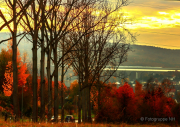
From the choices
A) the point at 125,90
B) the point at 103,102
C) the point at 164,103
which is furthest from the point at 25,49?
the point at 103,102

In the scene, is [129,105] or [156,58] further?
[156,58]

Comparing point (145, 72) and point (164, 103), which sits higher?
point (145, 72)

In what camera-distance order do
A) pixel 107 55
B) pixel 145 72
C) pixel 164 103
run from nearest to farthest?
pixel 107 55 → pixel 164 103 → pixel 145 72

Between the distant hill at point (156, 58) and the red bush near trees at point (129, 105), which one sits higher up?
the distant hill at point (156, 58)

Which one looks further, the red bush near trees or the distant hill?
the distant hill

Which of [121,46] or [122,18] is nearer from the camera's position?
[122,18]

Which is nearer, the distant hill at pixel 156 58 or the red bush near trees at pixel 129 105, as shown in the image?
the red bush near trees at pixel 129 105

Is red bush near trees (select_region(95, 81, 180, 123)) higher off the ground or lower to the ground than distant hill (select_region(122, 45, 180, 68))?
lower

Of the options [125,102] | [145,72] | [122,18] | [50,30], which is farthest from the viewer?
[145,72]

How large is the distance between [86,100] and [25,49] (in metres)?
62.2

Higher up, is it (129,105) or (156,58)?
(156,58)

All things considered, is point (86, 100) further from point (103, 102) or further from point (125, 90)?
point (125, 90)

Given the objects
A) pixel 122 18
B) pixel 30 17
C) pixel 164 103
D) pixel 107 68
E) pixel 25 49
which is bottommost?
pixel 164 103

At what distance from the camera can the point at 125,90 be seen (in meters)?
62.5
